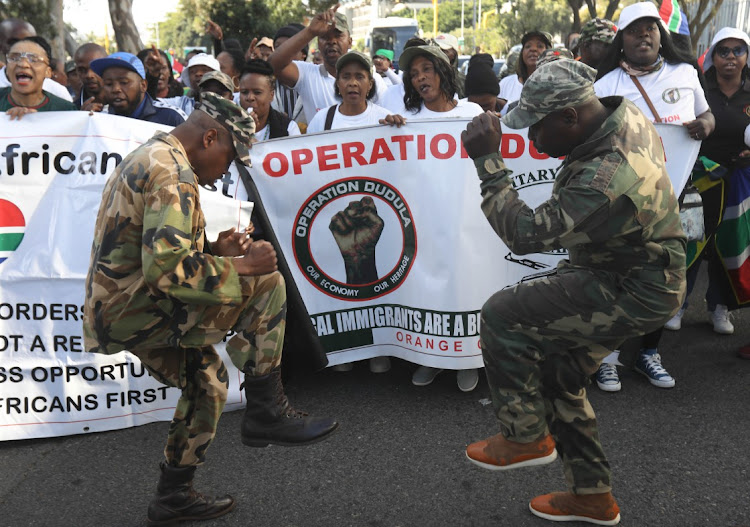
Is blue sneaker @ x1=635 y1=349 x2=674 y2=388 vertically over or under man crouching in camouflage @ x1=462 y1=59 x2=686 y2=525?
under

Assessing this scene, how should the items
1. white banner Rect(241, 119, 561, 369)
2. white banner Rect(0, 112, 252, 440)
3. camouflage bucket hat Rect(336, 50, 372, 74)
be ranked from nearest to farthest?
1. white banner Rect(0, 112, 252, 440)
2. white banner Rect(241, 119, 561, 369)
3. camouflage bucket hat Rect(336, 50, 372, 74)

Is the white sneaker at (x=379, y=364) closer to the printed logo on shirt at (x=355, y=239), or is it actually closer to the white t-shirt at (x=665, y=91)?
the printed logo on shirt at (x=355, y=239)

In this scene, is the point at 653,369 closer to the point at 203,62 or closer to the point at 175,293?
the point at 175,293

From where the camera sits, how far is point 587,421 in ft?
9.38

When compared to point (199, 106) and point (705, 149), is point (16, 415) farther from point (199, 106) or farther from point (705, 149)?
point (705, 149)

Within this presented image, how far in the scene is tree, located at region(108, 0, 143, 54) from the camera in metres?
17.7

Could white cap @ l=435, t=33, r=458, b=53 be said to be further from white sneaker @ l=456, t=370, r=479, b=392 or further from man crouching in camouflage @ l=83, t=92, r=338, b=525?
man crouching in camouflage @ l=83, t=92, r=338, b=525

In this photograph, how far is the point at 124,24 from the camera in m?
17.8

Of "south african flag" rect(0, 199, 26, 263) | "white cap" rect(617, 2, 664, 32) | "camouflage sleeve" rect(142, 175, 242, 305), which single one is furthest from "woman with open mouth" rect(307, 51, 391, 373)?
"camouflage sleeve" rect(142, 175, 242, 305)

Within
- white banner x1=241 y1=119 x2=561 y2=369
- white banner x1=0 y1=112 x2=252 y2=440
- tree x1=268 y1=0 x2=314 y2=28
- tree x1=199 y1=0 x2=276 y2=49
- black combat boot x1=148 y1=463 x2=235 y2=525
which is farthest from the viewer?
Answer: tree x1=268 y1=0 x2=314 y2=28

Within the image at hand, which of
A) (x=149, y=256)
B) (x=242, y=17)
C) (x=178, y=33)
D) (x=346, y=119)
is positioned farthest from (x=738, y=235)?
(x=178, y=33)

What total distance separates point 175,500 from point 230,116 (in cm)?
157

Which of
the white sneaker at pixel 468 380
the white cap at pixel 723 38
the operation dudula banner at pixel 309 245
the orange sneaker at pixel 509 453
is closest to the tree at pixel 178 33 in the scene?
the white cap at pixel 723 38

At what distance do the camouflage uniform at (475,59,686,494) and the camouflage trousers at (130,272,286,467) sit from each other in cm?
85
